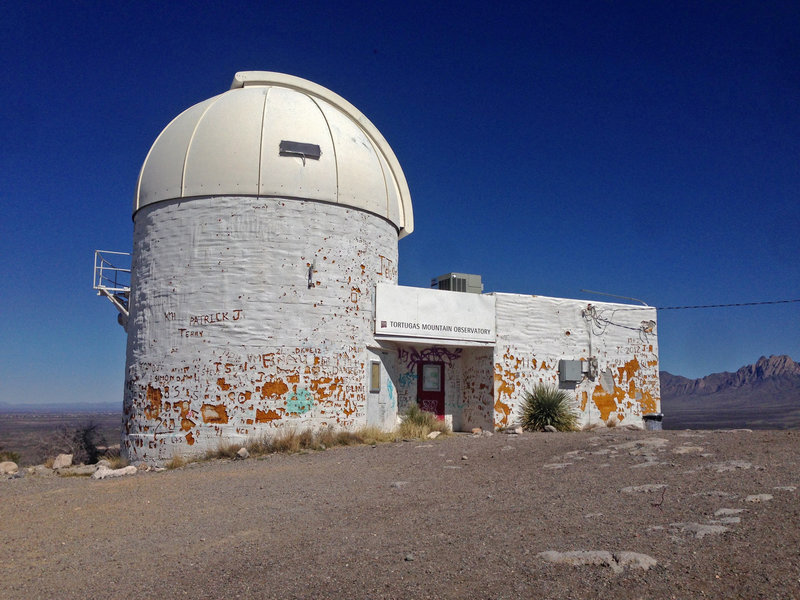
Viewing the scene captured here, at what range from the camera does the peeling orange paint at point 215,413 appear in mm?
13828

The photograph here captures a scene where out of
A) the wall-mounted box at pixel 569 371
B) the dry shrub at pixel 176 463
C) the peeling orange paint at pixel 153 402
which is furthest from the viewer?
the wall-mounted box at pixel 569 371

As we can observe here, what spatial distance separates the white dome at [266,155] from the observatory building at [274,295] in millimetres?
32

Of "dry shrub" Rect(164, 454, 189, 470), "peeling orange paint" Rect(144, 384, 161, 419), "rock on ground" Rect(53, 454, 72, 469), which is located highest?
"peeling orange paint" Rect(144, 384, 161, 419)

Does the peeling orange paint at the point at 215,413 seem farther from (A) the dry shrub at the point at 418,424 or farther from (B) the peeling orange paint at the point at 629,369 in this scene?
(B) the peeling orange paint at the point at 629,369

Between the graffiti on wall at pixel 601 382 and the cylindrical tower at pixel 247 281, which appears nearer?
the cylindrical tower at pixel 247 281

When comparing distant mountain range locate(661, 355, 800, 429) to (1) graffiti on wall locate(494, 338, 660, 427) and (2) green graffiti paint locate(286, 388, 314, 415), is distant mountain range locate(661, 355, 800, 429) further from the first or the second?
(2) green graffiti paint locate(286, 388, 314, 415)

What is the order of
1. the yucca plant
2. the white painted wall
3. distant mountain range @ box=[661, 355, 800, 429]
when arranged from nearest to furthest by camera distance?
the yucca plant < the white painted wall < distant mountain range @ box=[661, 355, 800, 429]


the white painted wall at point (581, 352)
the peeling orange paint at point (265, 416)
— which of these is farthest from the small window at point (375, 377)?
the white painted wall at point (581, 352)

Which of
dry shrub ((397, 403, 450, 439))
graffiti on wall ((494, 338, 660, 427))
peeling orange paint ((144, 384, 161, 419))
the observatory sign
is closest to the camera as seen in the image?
peeling orange paint ((144, 384, 161, 419))

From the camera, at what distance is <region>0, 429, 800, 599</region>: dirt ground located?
467 centimetres

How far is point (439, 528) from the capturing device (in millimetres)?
6355

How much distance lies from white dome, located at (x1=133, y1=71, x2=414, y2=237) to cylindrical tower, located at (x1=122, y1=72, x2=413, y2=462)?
0.10ft

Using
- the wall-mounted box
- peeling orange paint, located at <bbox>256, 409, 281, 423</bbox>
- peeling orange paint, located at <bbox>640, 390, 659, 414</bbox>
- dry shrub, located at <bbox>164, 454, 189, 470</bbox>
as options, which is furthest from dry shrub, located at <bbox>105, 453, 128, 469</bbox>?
peeling orange paint, located at <bbox>640, 390, 659, 414</bbox>

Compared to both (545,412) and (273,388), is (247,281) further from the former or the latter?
(545,412)
